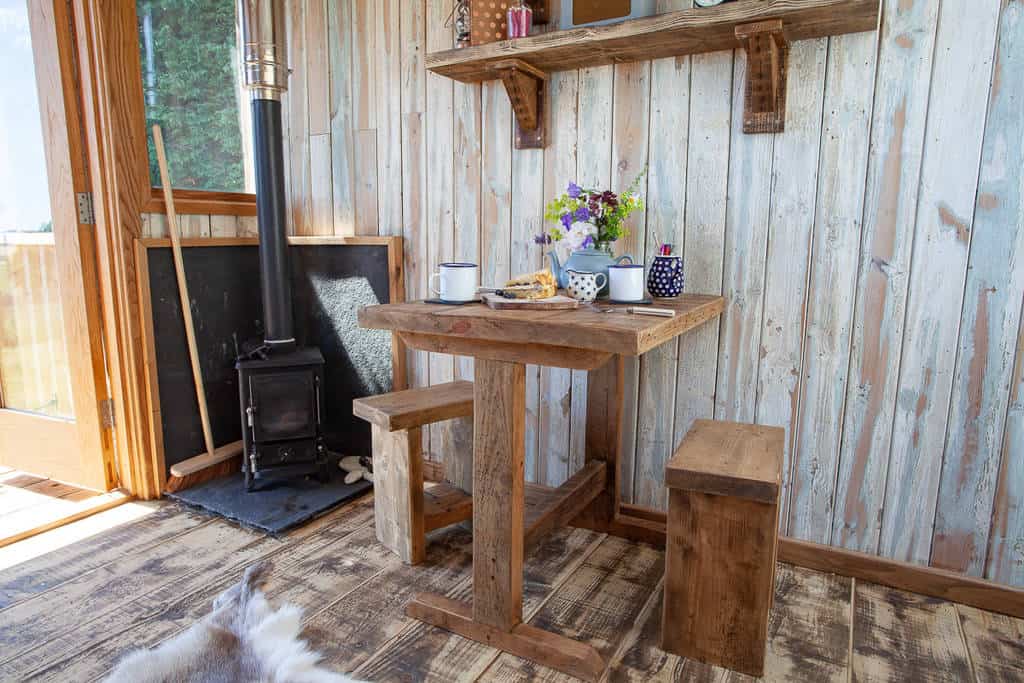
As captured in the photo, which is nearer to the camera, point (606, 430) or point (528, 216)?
point (606, 430)

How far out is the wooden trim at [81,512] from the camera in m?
2.20

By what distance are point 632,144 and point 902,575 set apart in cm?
154

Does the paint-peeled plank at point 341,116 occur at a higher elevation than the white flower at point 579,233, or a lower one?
higher

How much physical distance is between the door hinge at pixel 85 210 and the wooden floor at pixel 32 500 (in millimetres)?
1048

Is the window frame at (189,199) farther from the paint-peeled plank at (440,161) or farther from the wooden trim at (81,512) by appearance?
the wooden trim at (81,512)

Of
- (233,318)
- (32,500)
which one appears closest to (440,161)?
(233,318)

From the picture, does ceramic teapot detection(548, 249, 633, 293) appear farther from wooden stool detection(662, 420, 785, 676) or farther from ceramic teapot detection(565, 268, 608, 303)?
wooden stool detection(662, 420, 785, 676)

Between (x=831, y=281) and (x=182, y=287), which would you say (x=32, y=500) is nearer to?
(x=182, y=287)

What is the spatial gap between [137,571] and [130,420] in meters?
0.70

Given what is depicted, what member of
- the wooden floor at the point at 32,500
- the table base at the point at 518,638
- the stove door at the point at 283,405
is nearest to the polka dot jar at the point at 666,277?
the table base at the point at 518,638

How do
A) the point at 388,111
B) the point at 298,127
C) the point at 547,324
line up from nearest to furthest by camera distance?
the point at 547,324, the point at 388,111, the point at 298,127

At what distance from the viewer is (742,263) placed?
202cm

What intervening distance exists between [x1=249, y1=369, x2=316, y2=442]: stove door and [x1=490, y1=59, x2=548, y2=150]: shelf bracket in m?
1.22

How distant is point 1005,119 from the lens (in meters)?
1.67
